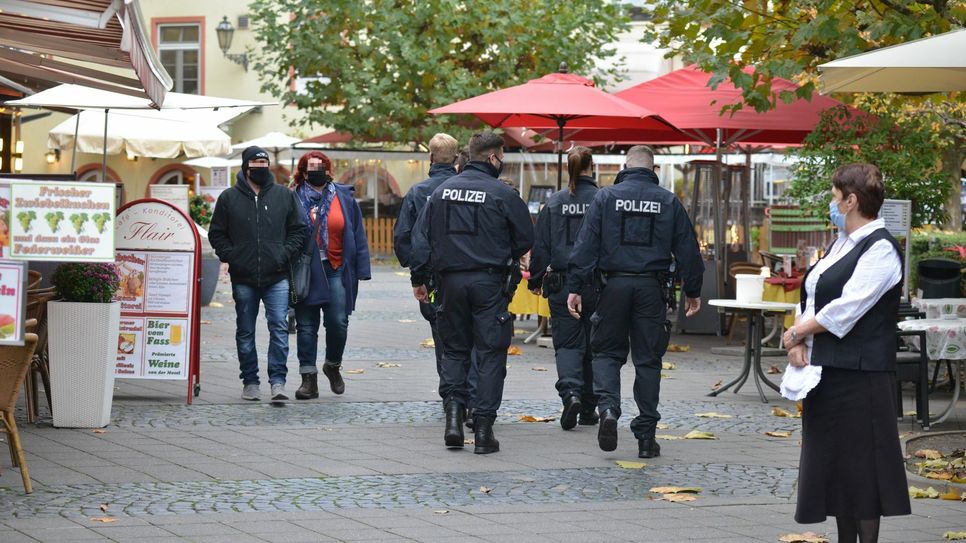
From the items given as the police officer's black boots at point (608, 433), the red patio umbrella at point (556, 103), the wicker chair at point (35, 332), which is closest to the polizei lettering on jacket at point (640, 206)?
the police officer's black boots at point (608, 433)

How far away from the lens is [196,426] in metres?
9.45

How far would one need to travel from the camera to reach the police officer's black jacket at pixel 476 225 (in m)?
8.55

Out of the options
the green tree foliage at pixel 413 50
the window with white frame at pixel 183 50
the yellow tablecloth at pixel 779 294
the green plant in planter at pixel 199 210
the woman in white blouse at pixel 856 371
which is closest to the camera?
the woman in white blouse at pixel 856 371

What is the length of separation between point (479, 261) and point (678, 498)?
1.98 meters

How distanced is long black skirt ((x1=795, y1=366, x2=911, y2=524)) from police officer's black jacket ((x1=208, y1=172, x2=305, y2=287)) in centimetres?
535

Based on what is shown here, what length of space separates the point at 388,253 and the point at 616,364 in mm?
25846

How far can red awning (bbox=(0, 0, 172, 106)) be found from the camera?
6125 millimetres

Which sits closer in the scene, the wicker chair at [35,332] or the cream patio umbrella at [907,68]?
the cream patio umbrella at [907,68]

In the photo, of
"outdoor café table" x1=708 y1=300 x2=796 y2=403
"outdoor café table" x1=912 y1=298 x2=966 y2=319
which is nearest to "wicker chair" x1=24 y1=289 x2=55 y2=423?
"outdoor café table" x1=708 y1=300 x2=796 y2=403

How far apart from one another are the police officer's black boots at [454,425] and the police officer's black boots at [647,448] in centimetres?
103

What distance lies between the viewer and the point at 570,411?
9.45 metres

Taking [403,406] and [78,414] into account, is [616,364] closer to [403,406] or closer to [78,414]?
[403,406]

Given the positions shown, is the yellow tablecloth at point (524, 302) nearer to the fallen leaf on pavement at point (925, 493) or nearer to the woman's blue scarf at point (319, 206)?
the woman's blue scarf at point (319, 206)

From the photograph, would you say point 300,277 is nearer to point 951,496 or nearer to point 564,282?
point 564,282
